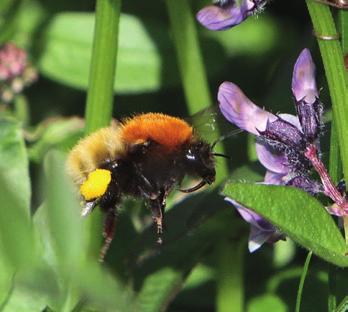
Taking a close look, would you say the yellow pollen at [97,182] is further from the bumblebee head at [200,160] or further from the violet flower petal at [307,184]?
the violet flower petal at [307,184]

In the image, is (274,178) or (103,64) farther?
(103,64)

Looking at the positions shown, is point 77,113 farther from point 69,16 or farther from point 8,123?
point 8,123

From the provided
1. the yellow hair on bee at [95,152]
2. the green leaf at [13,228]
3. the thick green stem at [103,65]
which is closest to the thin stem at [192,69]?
the thick green stem at [103,65]

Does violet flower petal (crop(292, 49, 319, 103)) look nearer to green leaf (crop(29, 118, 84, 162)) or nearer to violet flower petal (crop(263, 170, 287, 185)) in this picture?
violet flower petal (crop(263, 170, 287, 185))

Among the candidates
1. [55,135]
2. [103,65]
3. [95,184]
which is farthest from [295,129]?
[55,135]

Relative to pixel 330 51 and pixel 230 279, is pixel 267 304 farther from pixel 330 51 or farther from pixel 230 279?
pixel 330 51

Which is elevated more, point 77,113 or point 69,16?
point 69,16

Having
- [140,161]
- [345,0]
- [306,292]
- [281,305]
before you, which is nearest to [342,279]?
[306,292]
